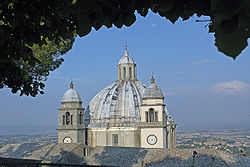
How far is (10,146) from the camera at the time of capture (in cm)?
3459

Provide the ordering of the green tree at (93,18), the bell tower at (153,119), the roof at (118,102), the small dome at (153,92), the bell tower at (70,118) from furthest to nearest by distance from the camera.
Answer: the roof at (118,102)
the bell tower at (70,118)
the small dome at (153,92)
the bell tower at (153,119)
the green tree at (93,18)

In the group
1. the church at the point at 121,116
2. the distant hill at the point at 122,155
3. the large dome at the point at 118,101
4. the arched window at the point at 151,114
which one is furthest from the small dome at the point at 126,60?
the distant hill at the point at 122,155

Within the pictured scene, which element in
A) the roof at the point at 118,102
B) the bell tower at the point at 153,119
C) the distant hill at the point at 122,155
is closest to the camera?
the distant hill at the point at 122,155

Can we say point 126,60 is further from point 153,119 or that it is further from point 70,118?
point 70,118

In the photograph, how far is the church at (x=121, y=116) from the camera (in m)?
30.5

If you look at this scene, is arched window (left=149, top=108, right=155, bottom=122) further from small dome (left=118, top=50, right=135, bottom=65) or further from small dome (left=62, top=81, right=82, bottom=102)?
small dome (left=118, top=50, right=135, bottom=65)

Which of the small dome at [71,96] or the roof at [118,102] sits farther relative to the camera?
the roof at [118,102]

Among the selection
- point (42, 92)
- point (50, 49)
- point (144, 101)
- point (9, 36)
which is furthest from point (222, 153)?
point (9, 36)

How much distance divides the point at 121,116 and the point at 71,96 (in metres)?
5.84

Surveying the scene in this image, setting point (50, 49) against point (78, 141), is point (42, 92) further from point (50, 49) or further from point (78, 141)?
point (78, 141)

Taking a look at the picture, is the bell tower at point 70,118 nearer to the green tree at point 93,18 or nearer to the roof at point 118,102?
the roof at point 118,102

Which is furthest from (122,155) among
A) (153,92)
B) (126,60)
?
(126,60)

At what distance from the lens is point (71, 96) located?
32219 mm

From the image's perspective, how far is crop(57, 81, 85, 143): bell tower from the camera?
32.0 m
